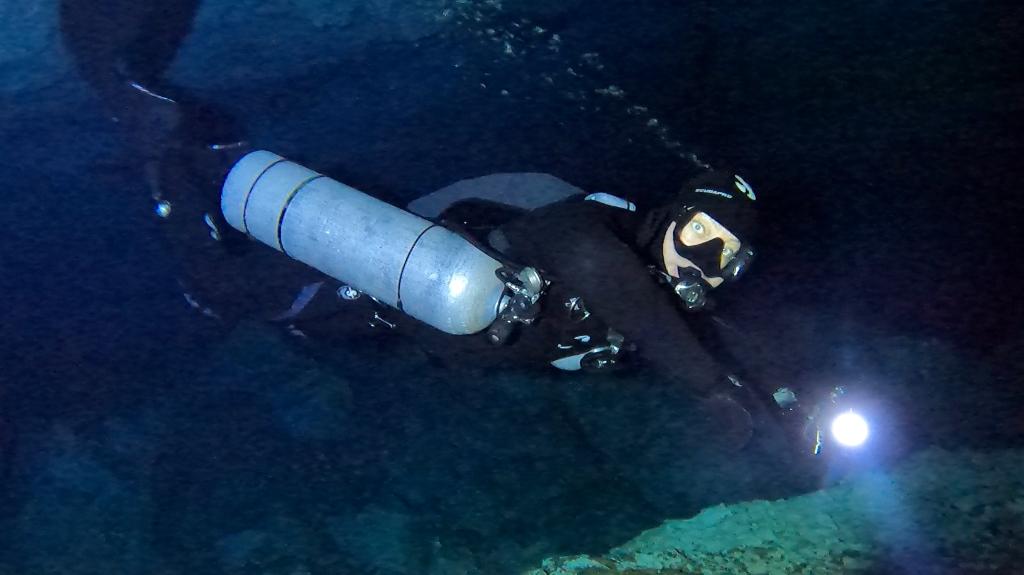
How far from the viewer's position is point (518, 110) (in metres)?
4.14

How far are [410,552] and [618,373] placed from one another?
1383 millimetres

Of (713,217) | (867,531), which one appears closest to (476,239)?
(713,217)

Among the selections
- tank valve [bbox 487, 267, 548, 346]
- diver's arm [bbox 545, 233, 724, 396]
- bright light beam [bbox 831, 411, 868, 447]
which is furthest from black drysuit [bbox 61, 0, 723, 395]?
bright light beam [bbox 831, 411, 868, 447]

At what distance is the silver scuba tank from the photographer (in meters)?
2.86

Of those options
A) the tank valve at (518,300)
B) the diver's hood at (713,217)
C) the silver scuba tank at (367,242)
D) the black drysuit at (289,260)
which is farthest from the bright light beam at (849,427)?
the silver scuba tank at (367,242)

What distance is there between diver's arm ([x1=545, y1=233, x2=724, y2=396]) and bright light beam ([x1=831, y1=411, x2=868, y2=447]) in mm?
630

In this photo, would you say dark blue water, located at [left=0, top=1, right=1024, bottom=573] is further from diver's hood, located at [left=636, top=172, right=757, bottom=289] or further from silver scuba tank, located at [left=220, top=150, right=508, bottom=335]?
diver's hood, located at [left=636, top=172, right=757, bottom=289]

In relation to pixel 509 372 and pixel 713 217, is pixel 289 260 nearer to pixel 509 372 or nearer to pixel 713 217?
pixel 509 372

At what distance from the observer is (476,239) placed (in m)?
3.05

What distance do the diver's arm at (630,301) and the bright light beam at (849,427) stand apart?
630 millimetres

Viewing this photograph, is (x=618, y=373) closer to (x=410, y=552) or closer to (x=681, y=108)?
(x=410, y=552)

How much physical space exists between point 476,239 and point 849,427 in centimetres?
187

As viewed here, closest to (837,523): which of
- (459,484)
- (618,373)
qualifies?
(618,373)

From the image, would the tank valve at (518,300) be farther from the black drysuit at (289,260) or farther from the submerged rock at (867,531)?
the submerged rock at (867,531)
